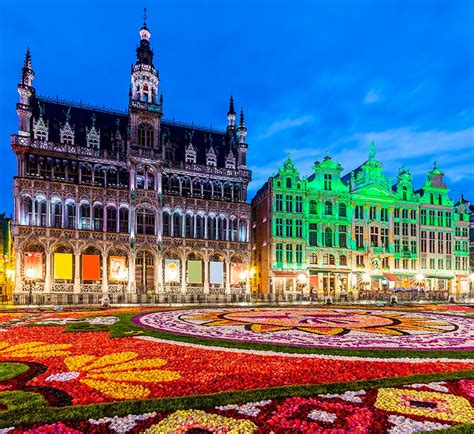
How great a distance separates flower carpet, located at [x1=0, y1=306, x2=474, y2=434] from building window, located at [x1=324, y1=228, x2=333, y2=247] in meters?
41.6

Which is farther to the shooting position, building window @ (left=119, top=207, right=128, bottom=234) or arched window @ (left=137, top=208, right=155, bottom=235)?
arched window @ (left=137, top=208, right=155, bottom=235)

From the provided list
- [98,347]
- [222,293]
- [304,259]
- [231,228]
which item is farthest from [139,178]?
[98,347]

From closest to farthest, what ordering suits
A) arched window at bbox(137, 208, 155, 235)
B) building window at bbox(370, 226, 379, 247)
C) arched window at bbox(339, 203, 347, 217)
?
arched window at bbox(137, 208, 155, 235) → arched window at bbox(339, 203, 347, 217) → building window at bbox(370, 226, 379, 247)

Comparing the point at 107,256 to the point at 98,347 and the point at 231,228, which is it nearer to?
the point at 231,228

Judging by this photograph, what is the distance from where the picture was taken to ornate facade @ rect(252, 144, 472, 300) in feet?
181

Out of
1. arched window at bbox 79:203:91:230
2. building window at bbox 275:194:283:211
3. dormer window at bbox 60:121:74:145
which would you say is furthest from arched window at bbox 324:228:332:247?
dormer window at bbox 60:121:74:145

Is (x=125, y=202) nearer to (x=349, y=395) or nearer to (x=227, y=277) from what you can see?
(x=227, y=277)

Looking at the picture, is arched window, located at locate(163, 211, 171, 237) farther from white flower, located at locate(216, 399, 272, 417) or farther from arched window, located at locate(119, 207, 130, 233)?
white flower, located at locate(216, 399, 272, 417)

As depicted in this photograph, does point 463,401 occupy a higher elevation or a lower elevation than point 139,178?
lower

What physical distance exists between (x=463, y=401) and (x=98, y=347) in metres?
9.45

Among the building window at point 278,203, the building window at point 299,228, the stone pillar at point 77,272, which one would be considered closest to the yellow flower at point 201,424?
the stone pillar at point 77,272

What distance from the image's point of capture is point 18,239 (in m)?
42.0

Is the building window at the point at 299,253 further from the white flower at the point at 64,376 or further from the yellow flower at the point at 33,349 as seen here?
the white flower at the point at 64,376

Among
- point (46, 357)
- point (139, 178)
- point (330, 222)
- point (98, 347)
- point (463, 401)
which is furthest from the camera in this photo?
point (330, 222)
